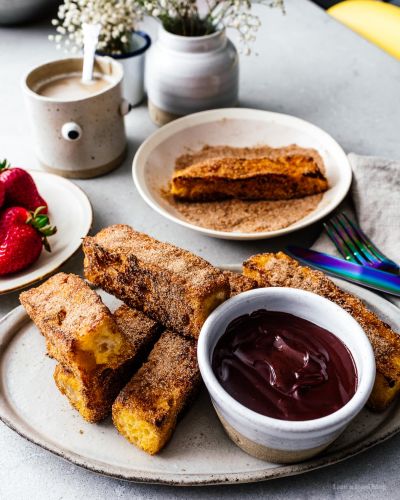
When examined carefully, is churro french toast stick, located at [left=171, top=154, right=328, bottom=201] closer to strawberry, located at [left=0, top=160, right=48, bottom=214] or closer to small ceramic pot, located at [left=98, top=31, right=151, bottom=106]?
strawberry, located at [left=0, top=160, right=48, bottom=214]

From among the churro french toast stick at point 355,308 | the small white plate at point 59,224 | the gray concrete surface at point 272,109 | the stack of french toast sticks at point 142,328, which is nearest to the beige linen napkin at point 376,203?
the gray concrete surface at point 272,109

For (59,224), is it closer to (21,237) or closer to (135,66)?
(21,237)

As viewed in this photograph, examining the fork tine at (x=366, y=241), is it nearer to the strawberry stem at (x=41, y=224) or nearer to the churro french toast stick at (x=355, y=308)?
the churro french toast stick at (x=355, y=308)

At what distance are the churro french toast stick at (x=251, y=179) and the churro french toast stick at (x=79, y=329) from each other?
0.62m

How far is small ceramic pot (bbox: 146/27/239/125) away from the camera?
1.92m

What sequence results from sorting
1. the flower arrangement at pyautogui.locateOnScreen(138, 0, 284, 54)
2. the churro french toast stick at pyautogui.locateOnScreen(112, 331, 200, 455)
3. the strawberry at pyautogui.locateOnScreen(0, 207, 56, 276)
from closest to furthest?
the churro french toast stick at pyautogui.locateOnScreen(112, 331, 200, 455) < the strawberry at pyautogui.locateOnScreen(0, 207, 56, 276) < the flower arrangement at pyautogui.locateOnScreen(138, 0, 284, 54)

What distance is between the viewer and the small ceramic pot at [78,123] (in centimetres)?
171

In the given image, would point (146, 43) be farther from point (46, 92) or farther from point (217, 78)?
point (46, 92)

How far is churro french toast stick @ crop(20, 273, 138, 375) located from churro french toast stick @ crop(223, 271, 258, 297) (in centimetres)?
26

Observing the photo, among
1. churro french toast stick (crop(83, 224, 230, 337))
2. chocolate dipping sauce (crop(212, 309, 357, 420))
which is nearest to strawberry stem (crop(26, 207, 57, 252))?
churro french toast stick (crop(83, 224, 230, 337))

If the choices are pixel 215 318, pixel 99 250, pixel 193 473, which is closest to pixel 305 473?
pixel 193 473

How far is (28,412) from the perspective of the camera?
114cm

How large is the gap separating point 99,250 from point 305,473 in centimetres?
60

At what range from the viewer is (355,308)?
1202 mm
